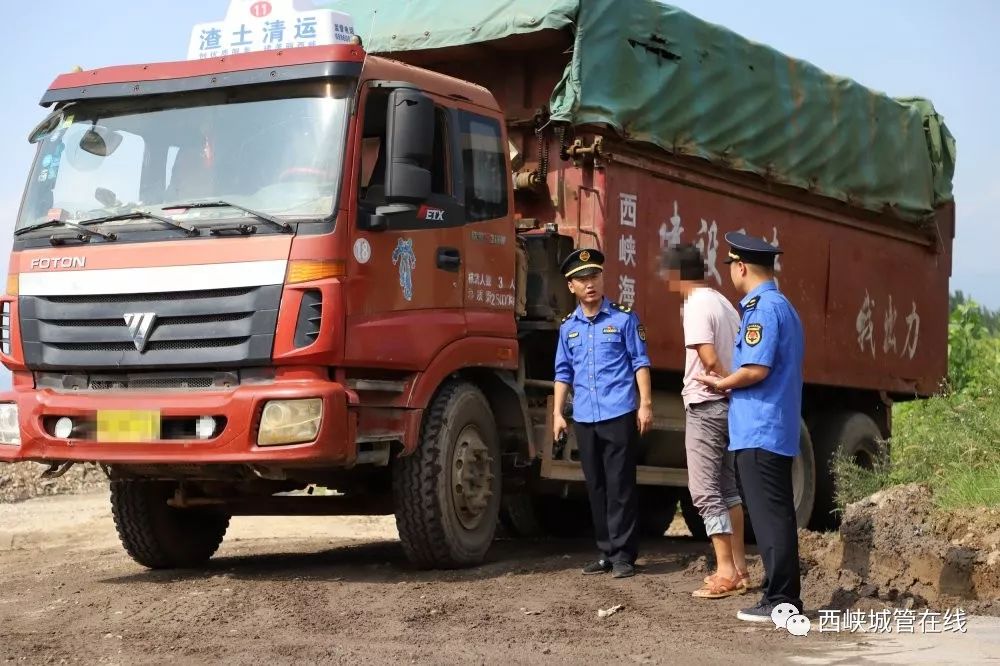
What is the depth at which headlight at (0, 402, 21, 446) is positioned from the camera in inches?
292

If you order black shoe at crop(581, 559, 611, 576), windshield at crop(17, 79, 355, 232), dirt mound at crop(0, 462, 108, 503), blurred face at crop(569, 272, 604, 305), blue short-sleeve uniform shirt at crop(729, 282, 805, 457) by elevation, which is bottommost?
dirt mound at crop(0, 462, 108, 503)

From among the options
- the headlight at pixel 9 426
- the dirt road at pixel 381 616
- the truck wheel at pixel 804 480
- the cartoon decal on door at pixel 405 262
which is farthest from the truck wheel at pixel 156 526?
the truck wheel at pixel 804 480

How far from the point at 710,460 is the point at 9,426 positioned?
12.2 feet

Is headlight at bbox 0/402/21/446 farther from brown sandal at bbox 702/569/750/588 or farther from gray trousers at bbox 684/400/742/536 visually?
brown sandal at bbox 702/569/750/588

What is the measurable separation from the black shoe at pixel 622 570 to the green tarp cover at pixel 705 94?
2.76 meters

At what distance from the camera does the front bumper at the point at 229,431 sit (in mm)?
6898

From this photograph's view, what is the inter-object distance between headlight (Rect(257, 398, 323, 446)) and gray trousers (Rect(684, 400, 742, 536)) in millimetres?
1929

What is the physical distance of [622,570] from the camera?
7746 mm

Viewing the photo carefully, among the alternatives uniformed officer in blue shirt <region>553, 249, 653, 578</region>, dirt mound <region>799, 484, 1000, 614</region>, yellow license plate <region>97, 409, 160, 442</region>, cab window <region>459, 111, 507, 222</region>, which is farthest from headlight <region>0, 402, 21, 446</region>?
dirt mound <region>799, 484, 1000, 614</region>

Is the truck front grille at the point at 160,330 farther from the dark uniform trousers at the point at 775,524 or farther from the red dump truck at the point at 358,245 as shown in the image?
the dark uniform trousers at the point at 775,524

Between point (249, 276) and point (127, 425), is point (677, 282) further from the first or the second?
point (127, 425)

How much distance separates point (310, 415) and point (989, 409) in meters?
5.42

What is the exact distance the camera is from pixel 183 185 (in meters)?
7.34

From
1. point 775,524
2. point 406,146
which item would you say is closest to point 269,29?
point 406,146
